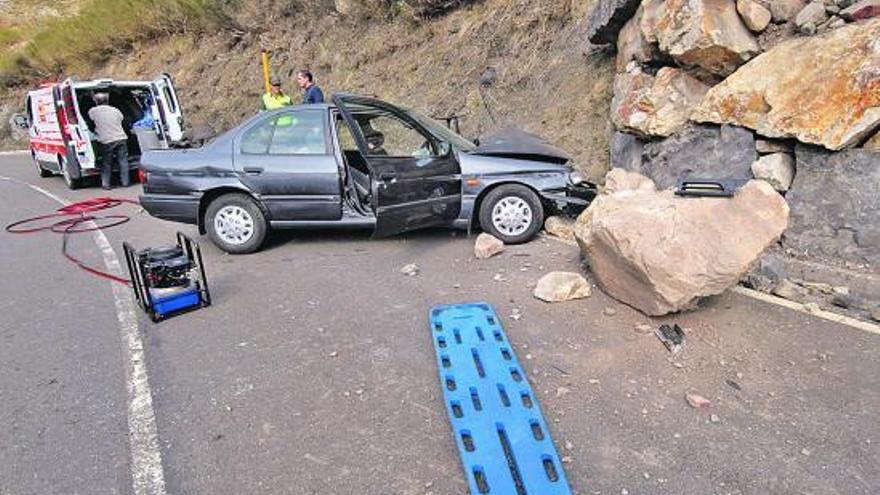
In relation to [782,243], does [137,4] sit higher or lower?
higher

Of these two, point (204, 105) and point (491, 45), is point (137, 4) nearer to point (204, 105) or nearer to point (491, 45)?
point (204, 105)

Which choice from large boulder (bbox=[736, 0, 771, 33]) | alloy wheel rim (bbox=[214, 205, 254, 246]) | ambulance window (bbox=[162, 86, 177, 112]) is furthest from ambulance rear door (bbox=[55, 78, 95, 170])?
large boulder (bbox=[736, 0, 771, 33])

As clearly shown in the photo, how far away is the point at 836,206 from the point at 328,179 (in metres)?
4.79

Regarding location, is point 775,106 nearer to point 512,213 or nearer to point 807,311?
point 807,311

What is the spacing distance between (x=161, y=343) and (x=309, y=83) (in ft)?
17.6

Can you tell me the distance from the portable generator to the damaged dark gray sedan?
1.48 m

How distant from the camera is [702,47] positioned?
598 cm

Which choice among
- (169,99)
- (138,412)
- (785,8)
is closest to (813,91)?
(785,8)

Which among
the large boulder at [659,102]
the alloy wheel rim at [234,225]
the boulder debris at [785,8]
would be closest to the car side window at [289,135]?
the alloy wheel rim at [234,225]

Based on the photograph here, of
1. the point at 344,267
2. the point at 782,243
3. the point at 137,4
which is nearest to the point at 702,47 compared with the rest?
the point at 782,243

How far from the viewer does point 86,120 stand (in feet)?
36.4

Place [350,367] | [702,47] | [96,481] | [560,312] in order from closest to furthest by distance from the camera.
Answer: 1. [96,481]
2. [350,367]
3. [560,312]
4. [702,47]

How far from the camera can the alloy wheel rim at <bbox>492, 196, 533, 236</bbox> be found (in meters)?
5.94

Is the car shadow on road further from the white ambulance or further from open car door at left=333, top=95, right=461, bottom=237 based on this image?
the white ambulance
